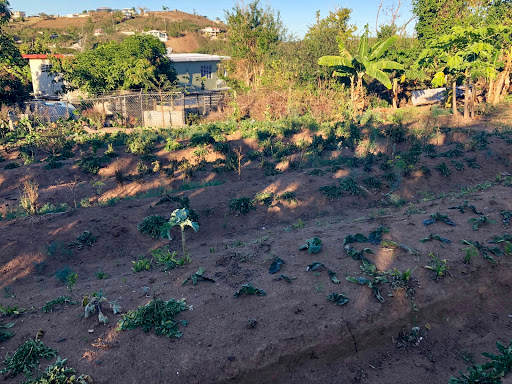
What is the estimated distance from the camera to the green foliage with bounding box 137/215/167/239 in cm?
859

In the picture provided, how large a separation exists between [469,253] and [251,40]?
66.7 feet

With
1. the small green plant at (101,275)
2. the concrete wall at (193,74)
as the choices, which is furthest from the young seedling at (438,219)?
the concrete wall at (193,74)

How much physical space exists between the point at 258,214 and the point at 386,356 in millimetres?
5139

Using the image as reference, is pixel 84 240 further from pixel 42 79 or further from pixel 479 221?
pixel 42 79

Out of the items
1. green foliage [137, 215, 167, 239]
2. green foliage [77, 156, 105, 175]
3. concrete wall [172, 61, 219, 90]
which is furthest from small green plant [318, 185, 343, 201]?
concrete wall [172, 61, 219, 90]

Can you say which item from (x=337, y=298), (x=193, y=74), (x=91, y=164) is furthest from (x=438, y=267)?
(x=193, y=74)

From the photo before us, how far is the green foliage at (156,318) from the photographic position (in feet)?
15.9

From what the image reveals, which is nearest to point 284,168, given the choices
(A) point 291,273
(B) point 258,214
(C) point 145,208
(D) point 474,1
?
(B) point 258,214

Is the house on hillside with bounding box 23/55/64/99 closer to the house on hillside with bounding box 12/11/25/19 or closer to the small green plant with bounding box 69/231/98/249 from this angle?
the small green plant with bounding box 69/231/98/249

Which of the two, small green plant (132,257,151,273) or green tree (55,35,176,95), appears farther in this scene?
green tree (55,35,176,95)

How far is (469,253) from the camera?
6.10 metres

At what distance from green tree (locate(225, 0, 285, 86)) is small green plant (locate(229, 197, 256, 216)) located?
1496 cm

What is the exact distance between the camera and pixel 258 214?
380 inches

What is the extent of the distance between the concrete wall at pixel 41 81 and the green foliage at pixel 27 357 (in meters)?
28.7
